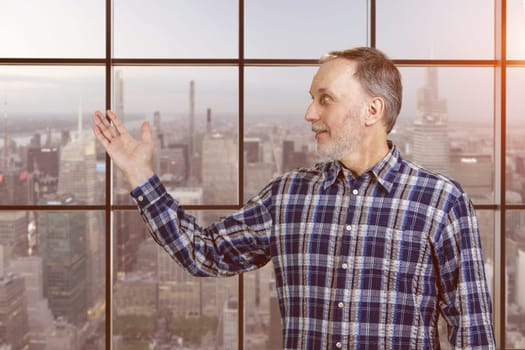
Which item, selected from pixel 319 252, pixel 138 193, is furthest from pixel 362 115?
pixel 138 193

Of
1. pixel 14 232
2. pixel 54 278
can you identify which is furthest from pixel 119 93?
pixel 54 278

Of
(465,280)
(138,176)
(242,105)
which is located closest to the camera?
(465,280)

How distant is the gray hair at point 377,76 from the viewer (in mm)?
1578

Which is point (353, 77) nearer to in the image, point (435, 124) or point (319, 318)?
point (319, 318)

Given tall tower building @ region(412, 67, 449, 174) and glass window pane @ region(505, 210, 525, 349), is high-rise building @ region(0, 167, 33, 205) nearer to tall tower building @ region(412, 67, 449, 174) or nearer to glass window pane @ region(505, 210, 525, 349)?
tall tower building @ region(412, 67, 449, 174)

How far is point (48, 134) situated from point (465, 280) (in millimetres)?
2119

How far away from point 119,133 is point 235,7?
1.50m

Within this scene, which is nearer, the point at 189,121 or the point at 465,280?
the point at 465,280

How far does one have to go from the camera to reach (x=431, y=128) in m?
2.92

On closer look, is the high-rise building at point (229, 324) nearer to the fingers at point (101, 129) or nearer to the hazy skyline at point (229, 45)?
the hazy skyline at point (229, 45)

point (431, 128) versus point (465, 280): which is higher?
point (431, 128)

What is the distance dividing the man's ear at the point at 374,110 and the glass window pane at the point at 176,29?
4.72 ft

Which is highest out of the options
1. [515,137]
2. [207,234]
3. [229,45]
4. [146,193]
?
[229,45]

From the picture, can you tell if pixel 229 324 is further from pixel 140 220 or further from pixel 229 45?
pixel 229 45
